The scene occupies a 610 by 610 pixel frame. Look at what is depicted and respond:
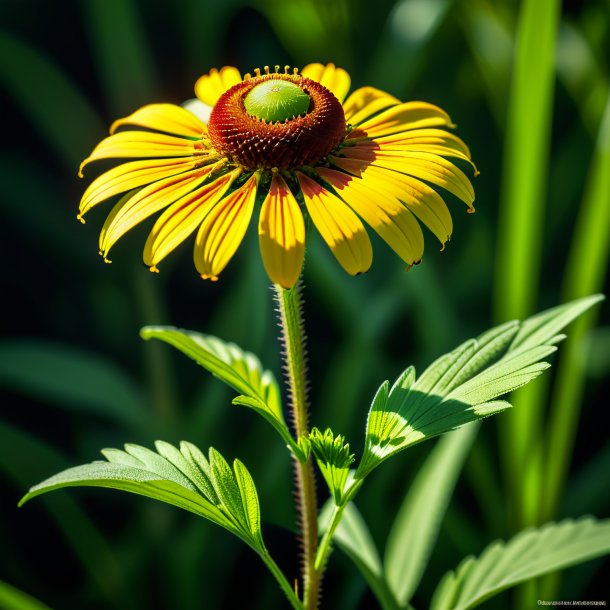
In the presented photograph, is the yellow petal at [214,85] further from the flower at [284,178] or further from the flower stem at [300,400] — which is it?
the flower stem at [300,400]

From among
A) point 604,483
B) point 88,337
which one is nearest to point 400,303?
point 604,483

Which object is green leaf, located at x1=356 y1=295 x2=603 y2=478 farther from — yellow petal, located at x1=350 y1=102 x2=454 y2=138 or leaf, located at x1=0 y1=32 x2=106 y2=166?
leaf, located at x1=0 y1=32 x2=106 y2=166

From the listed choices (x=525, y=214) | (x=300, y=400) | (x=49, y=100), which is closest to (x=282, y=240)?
(x=300, y=400)

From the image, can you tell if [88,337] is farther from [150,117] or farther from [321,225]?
[321,225]

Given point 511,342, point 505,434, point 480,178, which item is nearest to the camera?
point 511,342

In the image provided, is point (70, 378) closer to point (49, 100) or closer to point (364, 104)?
point (49, 100)

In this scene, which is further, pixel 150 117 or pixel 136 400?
pixel 136 400

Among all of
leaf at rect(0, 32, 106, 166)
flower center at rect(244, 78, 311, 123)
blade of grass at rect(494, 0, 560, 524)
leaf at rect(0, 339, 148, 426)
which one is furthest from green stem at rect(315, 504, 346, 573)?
leaf at rect(0, 32, 106, 166)
